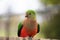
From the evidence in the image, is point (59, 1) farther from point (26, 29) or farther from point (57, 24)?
point (26, 29)

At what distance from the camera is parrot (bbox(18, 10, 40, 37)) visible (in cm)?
120

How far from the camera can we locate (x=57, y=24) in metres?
1.15

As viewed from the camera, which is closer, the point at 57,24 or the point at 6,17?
the point at 57,24

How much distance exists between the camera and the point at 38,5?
1.22 meters

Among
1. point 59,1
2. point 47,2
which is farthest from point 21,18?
point 59,1

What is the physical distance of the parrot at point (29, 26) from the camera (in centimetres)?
120

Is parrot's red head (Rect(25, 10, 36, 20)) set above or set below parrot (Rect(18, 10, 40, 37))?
above

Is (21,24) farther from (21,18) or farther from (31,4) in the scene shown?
(31,4)

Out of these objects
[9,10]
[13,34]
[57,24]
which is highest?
[9,10]

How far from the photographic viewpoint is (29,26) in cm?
120

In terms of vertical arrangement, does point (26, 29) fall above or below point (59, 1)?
below

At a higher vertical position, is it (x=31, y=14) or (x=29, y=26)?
(x=31, y=14)

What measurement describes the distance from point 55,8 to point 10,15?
45 cm

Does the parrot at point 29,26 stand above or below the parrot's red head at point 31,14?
below
